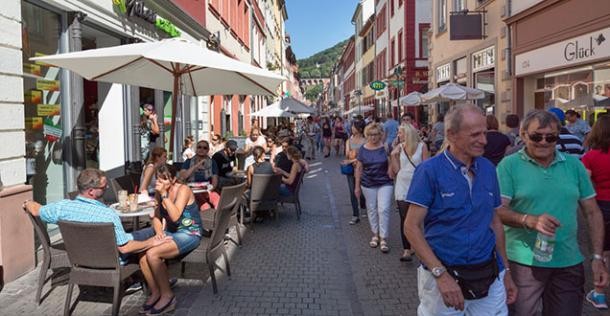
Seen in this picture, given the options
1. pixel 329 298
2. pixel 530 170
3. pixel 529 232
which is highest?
pixel 530 170

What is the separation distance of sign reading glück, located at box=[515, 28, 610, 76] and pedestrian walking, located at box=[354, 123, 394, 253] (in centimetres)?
527

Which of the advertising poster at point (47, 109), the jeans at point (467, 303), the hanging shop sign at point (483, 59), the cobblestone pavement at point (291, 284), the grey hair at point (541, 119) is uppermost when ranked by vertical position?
the hanging shop sign at point (483, 59)

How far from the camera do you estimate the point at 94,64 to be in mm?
6172

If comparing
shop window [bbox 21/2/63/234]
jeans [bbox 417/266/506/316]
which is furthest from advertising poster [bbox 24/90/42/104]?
jeans [bbox 417/266/506/316]

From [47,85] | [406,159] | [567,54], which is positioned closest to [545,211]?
[406,159]

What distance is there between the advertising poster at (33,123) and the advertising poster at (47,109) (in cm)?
9

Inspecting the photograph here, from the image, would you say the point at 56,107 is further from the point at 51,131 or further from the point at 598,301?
the point at 598,301

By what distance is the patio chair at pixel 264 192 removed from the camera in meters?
8.35

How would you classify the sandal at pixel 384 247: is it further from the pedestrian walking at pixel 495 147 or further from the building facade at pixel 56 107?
the building facade at pixel 56 107

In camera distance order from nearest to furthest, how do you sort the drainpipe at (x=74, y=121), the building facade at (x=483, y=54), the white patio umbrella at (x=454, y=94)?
1. the drainpipe at (x=74, y=121)
2. the white patio umbrella at (x=454, y=94)
3. the building facade at (x=483, y=54)

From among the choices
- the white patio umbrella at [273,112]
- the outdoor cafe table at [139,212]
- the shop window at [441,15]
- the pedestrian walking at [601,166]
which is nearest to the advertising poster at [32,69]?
the outdoor cafe table at [139,212]

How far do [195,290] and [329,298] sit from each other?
1388 mm

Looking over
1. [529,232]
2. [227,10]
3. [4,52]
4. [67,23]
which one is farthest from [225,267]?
[227,10]

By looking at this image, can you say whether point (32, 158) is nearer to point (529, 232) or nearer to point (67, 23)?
point (67, 23)
